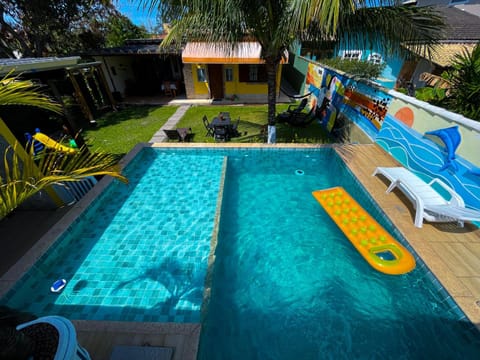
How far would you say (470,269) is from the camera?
4.50 metres

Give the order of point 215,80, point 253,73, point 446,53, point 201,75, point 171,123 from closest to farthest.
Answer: point 446,53 < point 171,123 < point 253,73 < point 215,80 < point 201,75

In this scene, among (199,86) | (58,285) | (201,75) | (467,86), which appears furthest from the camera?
(199,86)

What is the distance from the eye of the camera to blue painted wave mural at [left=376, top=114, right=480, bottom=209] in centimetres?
543

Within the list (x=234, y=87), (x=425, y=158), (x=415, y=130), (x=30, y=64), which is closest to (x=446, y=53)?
(x=415, y=130)

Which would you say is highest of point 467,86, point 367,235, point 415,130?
point 467,86

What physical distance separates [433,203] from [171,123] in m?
14.2

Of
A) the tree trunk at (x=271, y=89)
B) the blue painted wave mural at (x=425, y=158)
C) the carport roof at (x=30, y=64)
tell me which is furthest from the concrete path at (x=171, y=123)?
the blue painted wave mural at (x=425, y=158)

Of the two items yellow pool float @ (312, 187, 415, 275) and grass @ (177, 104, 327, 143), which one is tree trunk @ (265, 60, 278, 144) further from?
yellow pool float @ (312, 187, 415, 275)

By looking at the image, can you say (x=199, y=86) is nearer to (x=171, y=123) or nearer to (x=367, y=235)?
(x=171, y=123)

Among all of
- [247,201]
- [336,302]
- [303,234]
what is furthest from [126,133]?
[336,302]

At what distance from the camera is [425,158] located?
6777mm

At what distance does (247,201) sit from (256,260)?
8.46 feet

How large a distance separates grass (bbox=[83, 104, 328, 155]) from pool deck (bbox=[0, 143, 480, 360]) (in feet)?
15.8

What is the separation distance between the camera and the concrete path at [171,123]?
39.5 feet
